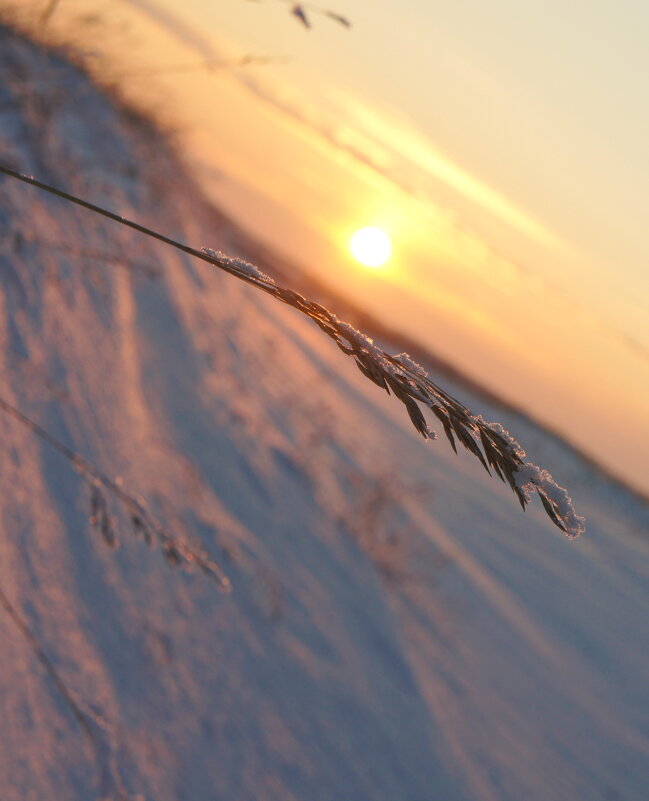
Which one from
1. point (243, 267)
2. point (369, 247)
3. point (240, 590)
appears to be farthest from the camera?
point (369, 247)

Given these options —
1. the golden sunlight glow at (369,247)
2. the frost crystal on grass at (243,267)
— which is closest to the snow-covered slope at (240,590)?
the frost crystal on grass at (243,267)

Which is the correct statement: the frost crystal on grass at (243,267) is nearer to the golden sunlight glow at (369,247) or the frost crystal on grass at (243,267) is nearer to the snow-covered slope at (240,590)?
the snow-covered slope at (240,590)

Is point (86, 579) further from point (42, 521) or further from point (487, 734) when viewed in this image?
point (487, 734)

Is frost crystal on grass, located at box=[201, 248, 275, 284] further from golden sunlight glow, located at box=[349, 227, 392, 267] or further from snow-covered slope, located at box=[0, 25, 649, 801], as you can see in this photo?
golden sunlight glow, located at box=[349, 227, 392, 267]

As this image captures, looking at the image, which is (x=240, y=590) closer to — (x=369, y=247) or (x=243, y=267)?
(x=243, y=267)

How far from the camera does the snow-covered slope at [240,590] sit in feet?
8.35

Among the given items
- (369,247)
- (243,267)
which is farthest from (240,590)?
(369,247)

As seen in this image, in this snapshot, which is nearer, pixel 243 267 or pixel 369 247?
pixel 243 267

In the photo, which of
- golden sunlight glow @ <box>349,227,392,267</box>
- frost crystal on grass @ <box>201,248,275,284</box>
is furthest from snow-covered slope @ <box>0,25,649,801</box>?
golden sunlight glow @ <box>349,227,392,267</box>

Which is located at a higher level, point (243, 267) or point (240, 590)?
point (243, 267)

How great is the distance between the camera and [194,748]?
2578 mm

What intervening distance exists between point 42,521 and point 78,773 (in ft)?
2.97

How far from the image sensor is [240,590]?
3.47 metres

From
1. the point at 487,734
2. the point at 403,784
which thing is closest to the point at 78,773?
the point at 403,784
